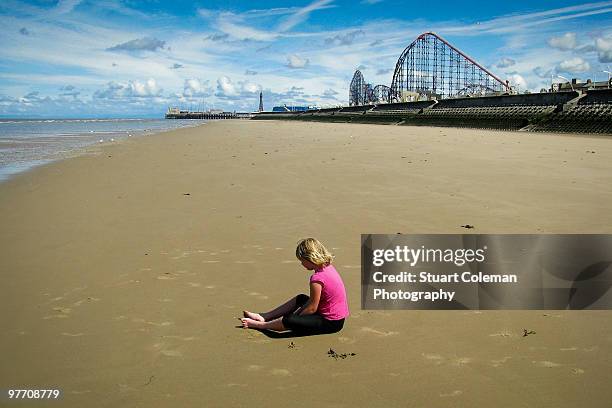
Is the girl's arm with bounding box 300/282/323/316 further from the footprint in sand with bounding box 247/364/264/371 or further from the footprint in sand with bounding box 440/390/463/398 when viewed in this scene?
the footprint in sand with bounding box 440/390/463/398

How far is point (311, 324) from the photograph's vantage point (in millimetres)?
3988

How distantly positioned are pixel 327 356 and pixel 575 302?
7.93 ft

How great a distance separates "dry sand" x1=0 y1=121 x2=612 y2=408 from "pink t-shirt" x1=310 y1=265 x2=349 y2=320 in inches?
6.7

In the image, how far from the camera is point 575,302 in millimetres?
4449

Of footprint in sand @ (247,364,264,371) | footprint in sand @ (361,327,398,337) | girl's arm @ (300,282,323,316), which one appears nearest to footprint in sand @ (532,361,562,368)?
footprint in sand @ (361,327,398,337)

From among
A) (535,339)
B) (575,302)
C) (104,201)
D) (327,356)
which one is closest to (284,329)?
(327,356)

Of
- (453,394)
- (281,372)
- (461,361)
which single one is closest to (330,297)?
(281,372)

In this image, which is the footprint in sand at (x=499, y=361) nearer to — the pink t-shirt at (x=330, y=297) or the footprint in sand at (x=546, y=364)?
the footprint in sand at (x=546, y=364)

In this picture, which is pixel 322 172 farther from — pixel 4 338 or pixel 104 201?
pixel 4 338

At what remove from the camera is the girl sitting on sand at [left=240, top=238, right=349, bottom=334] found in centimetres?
399

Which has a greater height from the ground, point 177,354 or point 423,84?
point 423,84

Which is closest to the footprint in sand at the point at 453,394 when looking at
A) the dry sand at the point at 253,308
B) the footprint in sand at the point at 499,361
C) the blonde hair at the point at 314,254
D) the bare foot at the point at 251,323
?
the dry sand at the point at 253,308

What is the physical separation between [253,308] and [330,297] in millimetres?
868

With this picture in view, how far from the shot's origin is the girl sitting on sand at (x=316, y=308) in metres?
3.99
